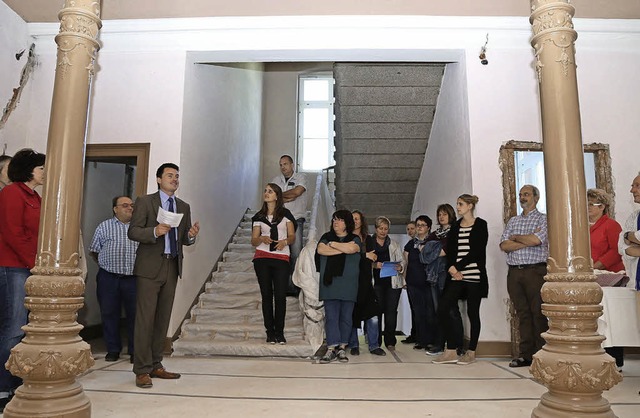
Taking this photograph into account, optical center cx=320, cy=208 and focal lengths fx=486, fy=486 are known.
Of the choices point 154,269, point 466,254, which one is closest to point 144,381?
point 154,269

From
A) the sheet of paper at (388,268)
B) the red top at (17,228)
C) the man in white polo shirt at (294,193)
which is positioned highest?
the man in white polo shirt at (294,193)

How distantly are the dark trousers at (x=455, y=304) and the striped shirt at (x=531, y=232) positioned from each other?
403mm

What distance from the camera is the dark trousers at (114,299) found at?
4230 mm

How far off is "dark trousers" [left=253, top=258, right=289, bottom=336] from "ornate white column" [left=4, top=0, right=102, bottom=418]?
2105 mm

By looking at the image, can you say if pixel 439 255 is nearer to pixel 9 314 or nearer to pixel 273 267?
pixel 273 267

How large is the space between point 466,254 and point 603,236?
1.00 metres

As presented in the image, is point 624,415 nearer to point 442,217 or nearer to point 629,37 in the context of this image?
point 442,217

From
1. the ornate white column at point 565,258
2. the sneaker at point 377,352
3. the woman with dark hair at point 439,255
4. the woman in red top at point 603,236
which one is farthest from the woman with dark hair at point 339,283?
the ornate white column at point 565,258

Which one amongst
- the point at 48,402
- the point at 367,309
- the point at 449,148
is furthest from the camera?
the point at 449,148

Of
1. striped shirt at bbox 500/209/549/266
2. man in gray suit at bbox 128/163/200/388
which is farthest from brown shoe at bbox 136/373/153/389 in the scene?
striped shirt at bbox 500/209/549/266

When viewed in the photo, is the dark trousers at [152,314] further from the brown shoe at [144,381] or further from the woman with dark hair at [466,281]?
the woman with dark hair at [466,281]

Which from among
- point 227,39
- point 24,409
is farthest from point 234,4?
point 24,409

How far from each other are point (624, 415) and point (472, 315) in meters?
1.62

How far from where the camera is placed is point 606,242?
362 centimetres
